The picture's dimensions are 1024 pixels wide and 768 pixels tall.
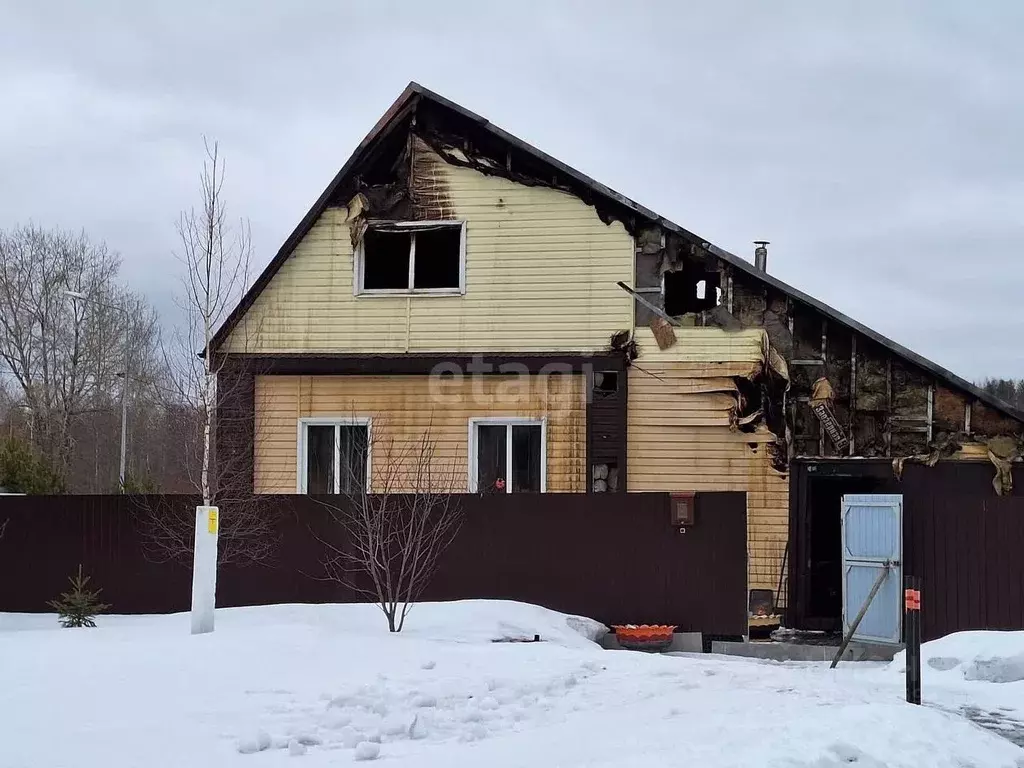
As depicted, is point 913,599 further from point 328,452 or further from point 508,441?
point 328,452

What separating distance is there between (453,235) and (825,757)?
12222mm

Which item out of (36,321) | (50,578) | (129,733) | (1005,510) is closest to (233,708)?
(129,733)

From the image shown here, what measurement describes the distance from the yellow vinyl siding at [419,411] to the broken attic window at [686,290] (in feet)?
7.15

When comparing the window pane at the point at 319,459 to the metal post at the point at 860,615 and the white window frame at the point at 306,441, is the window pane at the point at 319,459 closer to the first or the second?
the white window frame at the point at 306,441

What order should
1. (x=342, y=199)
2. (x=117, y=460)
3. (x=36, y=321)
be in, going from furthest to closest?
(x=117, y=460)
(x=36, y=321)
(x=342, y=199)

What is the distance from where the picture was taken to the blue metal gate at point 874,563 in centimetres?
1341

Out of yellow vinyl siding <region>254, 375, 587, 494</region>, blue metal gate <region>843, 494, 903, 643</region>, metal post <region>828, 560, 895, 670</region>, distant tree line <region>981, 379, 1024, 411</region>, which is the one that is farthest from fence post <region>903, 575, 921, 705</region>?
distant tree line <region>981, 379, 1024, 411</region>

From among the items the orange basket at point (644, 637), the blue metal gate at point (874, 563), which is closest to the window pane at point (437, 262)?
the orange basket at point (644, 637)

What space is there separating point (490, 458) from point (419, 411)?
4.27 ft

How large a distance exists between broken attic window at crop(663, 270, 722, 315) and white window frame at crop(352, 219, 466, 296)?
3105 millimetres

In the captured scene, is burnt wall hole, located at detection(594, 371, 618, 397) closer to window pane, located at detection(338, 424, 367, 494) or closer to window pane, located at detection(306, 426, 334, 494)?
window pane, located at detection(338, 424, 367, 494)

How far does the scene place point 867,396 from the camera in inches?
636

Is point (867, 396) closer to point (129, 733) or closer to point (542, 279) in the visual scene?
point (542, 279)

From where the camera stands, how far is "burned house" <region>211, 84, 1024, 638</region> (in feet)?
52.6
